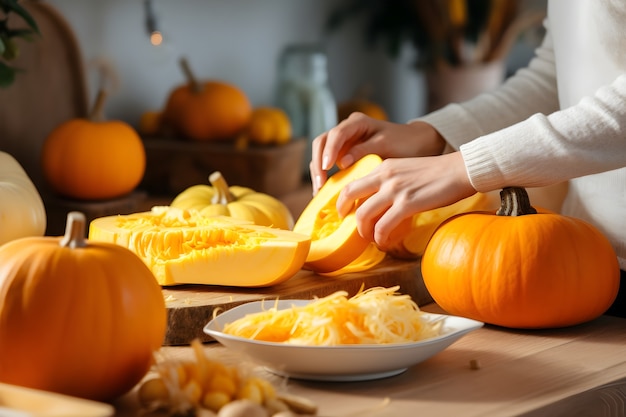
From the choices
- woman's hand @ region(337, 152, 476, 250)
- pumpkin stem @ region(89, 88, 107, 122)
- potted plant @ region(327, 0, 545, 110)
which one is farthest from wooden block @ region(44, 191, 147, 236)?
potted plant @ region(327, 0, 545, 110)

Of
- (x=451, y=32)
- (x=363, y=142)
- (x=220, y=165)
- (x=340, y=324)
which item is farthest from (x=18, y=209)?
(x=451, y=32)

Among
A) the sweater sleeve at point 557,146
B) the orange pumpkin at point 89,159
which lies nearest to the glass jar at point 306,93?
the orange pumpkin at point 89,159

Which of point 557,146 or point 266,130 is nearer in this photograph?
point 557,146

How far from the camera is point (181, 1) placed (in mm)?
2799

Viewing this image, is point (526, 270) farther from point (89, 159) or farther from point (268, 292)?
point (89, 159)

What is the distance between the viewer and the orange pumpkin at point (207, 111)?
246 centimetres

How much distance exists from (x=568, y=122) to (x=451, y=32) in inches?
94.2

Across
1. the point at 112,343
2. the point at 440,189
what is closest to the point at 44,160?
the point at 440,189

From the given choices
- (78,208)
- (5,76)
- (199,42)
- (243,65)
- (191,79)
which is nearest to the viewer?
(5,76)

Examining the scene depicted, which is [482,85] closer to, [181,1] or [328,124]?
[328,124]

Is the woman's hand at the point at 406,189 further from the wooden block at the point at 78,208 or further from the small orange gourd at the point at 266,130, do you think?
the small orange gourd at the point at 266,130

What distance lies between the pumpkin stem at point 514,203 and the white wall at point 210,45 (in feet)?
4.97

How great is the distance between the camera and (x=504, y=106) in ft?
4.80

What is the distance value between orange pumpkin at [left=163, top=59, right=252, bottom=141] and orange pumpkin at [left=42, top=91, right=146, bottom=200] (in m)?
0.39
